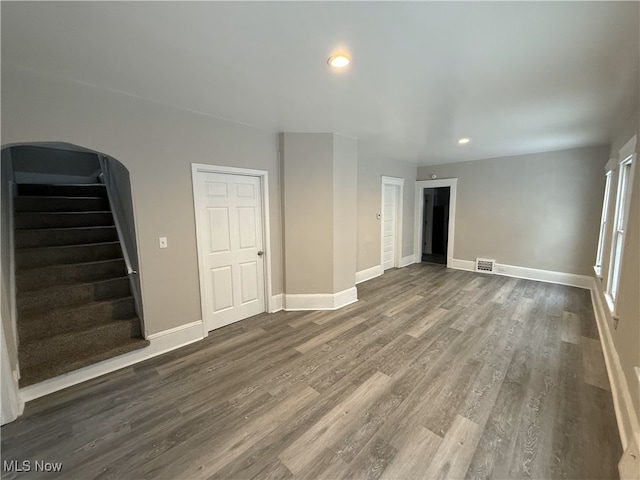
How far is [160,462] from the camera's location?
154cm

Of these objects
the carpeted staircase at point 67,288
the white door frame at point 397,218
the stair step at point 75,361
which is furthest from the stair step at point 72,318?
the white door frame at point 397,218

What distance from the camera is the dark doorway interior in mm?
7453

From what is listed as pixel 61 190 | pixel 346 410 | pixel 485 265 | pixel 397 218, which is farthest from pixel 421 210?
pixel 61 190

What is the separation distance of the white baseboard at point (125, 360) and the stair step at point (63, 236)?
1.66 meters

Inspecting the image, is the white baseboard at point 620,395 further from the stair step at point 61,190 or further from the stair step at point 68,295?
the stair step at point 61,190

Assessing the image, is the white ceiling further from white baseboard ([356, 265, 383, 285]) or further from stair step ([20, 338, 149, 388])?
white baseboard ([356, 265, 383, 285])

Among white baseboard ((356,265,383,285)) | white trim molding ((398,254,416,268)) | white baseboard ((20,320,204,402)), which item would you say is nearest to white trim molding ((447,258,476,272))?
white trim molding ((398,254,416,268))

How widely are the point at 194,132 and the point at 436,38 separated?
95.2 inches

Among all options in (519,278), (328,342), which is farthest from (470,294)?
(328,342)

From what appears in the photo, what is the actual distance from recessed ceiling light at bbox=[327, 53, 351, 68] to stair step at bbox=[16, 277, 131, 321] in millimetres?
3196

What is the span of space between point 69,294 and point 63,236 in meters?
0.98

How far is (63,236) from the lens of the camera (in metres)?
3.17

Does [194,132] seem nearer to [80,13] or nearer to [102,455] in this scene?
[80,13]

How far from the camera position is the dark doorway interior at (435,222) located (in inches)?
293
